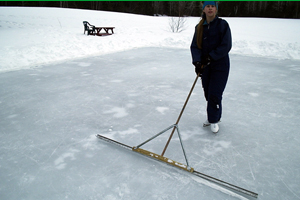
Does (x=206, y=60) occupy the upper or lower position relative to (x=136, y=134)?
upper

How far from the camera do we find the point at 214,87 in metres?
2.12

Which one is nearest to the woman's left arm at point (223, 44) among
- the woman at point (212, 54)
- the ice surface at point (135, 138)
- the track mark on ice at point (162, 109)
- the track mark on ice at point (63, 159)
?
Answer: the woman at point (212, 54)

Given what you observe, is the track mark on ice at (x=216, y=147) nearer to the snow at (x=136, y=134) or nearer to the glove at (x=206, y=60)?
the snow at (x=136, y=134)

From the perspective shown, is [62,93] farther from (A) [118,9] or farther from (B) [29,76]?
(A) [118,9]

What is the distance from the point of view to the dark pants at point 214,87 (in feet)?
6.89

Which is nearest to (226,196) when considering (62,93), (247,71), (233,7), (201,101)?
(201,101)

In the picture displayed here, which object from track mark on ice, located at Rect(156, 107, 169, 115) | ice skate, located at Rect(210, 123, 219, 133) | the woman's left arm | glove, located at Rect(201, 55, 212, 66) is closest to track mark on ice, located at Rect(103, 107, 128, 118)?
track mark on ice, located at Rect(156, 107, 169, 115)

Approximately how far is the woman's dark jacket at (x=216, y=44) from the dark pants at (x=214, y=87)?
58mm

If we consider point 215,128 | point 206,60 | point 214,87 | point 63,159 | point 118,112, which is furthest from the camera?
point 118,112

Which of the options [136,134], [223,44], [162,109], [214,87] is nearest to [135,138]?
[136,134]

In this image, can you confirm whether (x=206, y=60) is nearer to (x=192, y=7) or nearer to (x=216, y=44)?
(x=216, y=44)

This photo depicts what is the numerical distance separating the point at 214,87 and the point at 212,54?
333 mm

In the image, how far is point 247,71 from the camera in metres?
4.81

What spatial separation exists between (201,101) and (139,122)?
1.07 metres
